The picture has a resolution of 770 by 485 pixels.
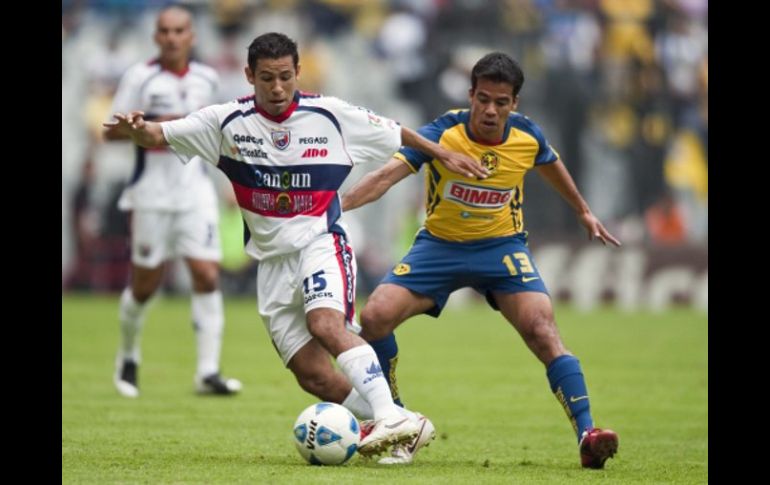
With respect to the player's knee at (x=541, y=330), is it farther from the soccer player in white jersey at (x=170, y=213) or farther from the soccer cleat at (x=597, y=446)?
the soccer player in white jersey at (x=170, y=213)

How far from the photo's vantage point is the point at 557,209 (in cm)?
2389

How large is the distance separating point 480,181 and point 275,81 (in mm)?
1519

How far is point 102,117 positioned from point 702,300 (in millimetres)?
10873

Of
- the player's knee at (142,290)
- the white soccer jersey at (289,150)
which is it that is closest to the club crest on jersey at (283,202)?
the white soccer jersey at (289,150)

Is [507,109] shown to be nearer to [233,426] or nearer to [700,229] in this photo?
[233,426]

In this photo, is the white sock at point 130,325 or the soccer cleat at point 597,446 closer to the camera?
the soccer cleat at point 597,446

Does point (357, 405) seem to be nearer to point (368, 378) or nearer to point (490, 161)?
point (368, 378)

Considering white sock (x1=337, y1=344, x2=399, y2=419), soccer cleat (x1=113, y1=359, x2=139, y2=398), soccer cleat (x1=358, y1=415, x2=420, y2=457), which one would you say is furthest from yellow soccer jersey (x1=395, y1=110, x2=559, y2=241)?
soccer cleat (x1=113, y1=359, x2=139, y2=398)

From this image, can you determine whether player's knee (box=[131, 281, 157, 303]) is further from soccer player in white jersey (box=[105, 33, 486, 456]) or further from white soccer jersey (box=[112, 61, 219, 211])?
soccer player in white jersey (box=[105, 33, 486, 456])

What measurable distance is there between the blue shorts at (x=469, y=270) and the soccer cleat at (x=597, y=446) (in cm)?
111

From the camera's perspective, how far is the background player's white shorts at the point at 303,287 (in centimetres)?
825

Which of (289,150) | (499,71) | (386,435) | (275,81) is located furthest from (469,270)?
(275,81)
